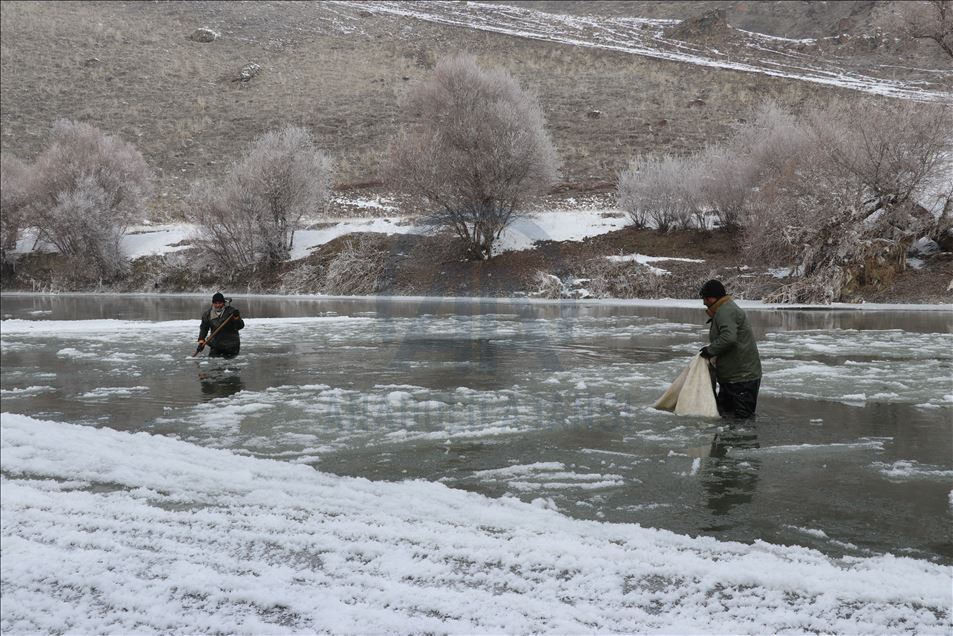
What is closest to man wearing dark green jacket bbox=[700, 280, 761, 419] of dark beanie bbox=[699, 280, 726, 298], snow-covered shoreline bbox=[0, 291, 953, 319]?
dark beanie bbox=[699, 280, 726, 298]

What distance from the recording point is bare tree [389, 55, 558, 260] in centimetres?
3300

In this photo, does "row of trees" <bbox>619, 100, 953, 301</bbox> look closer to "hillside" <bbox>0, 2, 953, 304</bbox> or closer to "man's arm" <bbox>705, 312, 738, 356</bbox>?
"hillside" <bbox>0, 2, 953, 304</bbox>

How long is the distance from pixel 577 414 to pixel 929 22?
29.2 m

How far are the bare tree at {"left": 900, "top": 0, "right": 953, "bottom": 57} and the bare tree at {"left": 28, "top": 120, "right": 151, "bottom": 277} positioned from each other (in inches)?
1551

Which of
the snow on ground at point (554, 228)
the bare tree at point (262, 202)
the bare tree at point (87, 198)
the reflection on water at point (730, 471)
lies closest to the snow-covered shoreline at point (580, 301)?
the bare tree at point (87, 198)

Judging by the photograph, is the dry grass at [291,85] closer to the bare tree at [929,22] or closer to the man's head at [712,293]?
the bare tree at [929,22]

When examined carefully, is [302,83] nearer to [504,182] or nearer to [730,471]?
[504,182]

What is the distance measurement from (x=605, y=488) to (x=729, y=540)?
1.39 meters

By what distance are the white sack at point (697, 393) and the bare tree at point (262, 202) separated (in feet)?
105

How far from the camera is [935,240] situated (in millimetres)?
28094

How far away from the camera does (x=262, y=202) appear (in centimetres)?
3731

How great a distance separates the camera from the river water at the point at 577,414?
19.3ft

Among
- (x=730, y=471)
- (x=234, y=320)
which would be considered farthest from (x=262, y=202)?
(x=730, y=471)

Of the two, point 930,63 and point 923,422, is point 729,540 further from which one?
point 930,63
